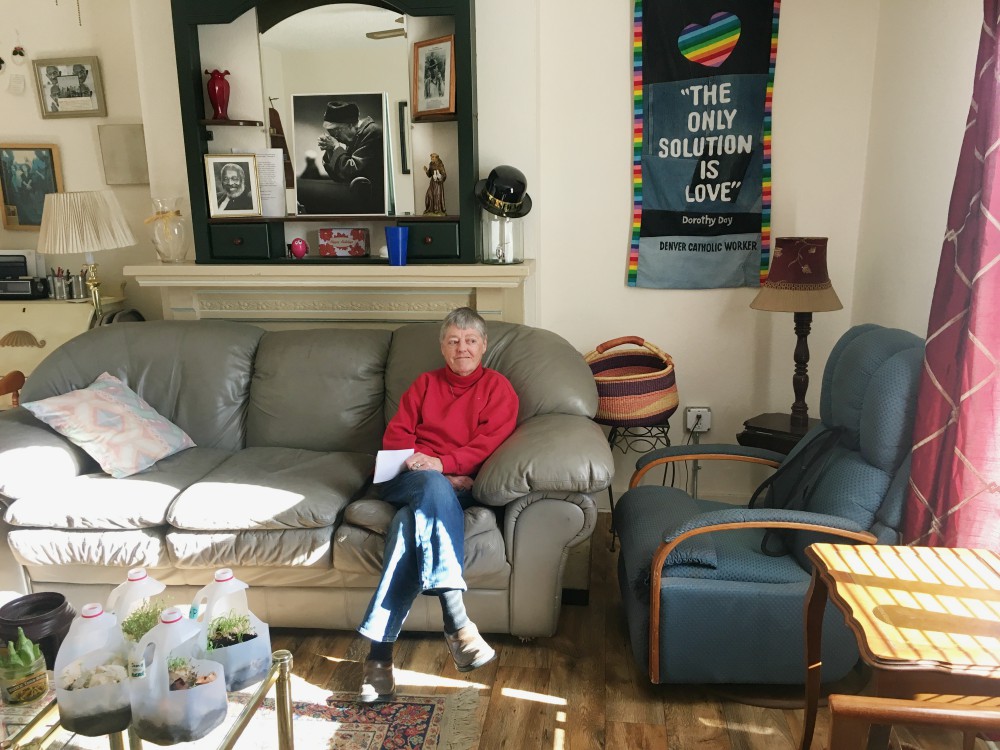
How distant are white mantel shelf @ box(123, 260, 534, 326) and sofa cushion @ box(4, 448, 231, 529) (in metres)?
1.03

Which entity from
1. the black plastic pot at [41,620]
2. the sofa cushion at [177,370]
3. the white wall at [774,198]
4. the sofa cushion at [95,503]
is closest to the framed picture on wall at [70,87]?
the sofa cushion at [177,370]

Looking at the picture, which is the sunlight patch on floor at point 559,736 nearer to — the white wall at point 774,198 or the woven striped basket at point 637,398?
the woven striped basket at point 637,398

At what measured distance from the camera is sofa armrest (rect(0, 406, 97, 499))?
2.65 metres

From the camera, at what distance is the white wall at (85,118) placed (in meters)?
3.79

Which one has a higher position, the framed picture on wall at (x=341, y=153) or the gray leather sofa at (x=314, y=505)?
the framed picture on wall at (x=341, y=153)

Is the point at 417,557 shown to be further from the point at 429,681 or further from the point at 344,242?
the point at 344,242

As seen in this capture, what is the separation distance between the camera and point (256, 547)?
2564mm

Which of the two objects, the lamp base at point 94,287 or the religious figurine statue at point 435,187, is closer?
the religious figurine statue at point 435,187

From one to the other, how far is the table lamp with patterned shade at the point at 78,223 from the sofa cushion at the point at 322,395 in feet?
3.05

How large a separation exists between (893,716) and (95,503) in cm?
232

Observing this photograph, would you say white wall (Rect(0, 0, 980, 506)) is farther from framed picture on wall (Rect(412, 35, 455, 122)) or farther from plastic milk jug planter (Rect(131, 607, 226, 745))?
plastic milk jug planter (Rect(131, 607, 226, 745))

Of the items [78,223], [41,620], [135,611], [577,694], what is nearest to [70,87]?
[78,223]

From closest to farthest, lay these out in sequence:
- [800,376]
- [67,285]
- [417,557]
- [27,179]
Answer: [417,557], [800,376], [67,285], [27,179]

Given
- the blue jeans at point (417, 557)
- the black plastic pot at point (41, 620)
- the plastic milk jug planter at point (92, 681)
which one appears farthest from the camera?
the blue jeans at point (417, 557)
